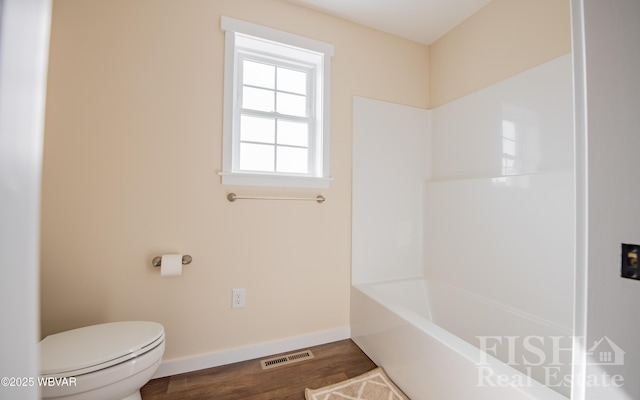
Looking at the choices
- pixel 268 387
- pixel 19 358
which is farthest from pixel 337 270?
pixel 19 358

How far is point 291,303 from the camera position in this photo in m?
1.84

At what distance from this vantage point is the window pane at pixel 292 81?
6.41ft

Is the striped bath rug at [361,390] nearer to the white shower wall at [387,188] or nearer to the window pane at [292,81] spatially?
the white shower wall at [387,188]

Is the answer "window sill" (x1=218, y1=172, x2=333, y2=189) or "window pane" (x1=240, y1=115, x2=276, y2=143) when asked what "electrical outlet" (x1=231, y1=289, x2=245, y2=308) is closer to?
"window sill" (x1=218, y1=172, x2=333, y2=189)

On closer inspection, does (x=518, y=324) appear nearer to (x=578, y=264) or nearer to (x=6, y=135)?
(x=578, y=264)

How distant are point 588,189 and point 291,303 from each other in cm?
170

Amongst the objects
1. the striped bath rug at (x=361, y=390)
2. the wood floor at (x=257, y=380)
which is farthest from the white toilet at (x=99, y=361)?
the striped bath rug at (x=361, y=390)

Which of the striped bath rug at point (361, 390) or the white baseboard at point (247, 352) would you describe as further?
the white baseboard at point (247, 352)

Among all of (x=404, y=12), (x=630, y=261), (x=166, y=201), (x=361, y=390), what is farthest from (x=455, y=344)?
(x=404, y=12)

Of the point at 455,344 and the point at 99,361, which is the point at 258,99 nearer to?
the point at 99,361

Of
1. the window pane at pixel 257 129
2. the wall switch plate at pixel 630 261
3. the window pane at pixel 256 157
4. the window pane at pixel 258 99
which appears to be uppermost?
the window pane at pixel 258 99

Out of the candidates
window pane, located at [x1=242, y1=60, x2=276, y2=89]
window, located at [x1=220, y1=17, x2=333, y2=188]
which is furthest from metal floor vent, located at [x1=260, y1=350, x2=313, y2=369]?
window pane, located at [x1=242, y1=60, x2=276, y2=89]

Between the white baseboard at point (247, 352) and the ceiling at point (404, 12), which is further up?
the ceiling at point (404, 12)

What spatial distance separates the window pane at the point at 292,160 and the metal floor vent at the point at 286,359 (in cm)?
132
